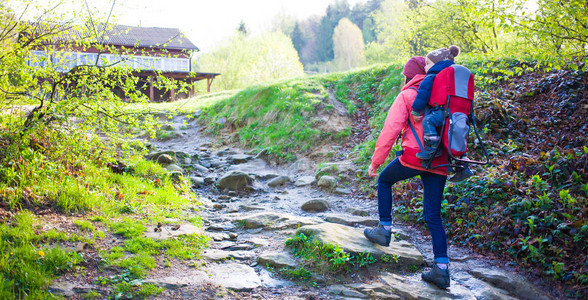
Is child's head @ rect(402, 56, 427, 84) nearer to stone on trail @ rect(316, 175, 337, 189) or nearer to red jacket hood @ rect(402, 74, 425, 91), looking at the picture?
red jacket hood @ rect(402, 74, 425, 91)

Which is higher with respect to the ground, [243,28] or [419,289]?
[243,28]

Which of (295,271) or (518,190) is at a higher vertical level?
(518,190)

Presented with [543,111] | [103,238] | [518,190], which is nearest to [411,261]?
[518,190]

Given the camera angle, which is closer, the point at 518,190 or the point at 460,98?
the point at 460,98

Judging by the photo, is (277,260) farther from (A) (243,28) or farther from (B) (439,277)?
(A) (243,28)

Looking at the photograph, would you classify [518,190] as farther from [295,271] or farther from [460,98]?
[295,271]

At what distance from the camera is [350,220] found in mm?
5648

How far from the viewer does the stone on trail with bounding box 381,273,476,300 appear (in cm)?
342

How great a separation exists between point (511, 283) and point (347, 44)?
59169 mm

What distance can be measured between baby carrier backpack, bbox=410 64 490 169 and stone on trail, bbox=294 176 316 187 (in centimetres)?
507

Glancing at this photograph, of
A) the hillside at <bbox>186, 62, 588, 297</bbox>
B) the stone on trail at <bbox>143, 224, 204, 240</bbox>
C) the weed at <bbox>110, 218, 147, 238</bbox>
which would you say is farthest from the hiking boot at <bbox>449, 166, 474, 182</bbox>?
the weed at <bbox>110, 218, 147, 238</bbox>

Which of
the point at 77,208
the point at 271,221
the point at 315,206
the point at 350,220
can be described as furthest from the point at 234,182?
the point at 77,208

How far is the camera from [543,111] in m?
7.28

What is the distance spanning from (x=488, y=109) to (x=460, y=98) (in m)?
4.67
